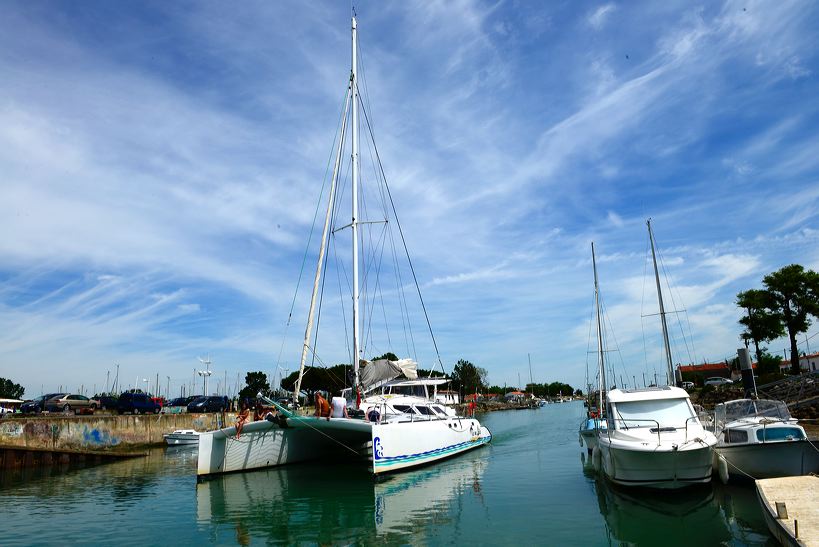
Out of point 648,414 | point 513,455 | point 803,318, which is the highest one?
point 803,318

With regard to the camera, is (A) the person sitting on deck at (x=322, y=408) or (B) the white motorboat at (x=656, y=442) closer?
(B) the white motorboat at (x=656, y=442)

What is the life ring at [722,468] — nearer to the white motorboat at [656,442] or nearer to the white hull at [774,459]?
the white hull at [774,459]

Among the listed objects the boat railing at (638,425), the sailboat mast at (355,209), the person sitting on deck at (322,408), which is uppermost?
the sailboat mast at (355,209)

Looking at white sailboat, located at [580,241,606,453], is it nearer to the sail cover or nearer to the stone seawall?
the sail cover

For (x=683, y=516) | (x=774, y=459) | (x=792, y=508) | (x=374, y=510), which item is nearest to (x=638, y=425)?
(x=774, y=459)

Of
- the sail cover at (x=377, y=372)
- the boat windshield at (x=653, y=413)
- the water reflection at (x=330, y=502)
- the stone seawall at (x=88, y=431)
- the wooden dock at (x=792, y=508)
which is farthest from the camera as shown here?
the stone seawall at (x=88, y=431)

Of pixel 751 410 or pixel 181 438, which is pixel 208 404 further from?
pixel 751 410

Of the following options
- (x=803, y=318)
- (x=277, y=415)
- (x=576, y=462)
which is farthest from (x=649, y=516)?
(x=803, y=318)

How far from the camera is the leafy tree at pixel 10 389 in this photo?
110150mm

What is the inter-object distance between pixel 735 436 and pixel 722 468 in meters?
1.04

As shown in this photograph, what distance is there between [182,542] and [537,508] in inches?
373

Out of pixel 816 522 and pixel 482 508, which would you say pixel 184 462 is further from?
pixel 816 522

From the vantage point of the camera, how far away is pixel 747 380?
75.1 feet

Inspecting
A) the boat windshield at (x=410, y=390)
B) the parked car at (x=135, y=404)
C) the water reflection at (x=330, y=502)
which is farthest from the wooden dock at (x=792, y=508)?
the parked car at (x=135, y=404)
